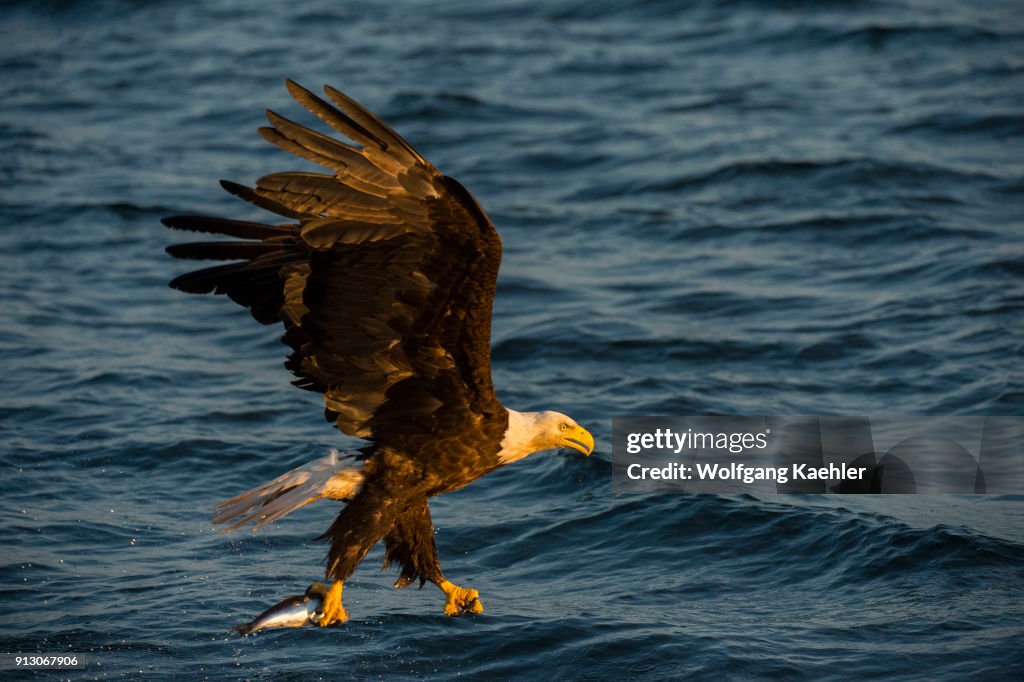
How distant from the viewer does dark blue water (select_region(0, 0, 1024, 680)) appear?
278 inches

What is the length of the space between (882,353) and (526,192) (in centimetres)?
457

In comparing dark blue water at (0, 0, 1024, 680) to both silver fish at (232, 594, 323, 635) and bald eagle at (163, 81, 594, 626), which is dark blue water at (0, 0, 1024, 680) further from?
bald eagle at (163, 81, 594, 626)

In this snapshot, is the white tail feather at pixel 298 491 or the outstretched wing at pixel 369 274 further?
the white tail feather at pixel 298 491

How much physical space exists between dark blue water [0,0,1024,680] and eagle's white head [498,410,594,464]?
0.99m

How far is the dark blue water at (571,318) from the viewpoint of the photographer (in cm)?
707

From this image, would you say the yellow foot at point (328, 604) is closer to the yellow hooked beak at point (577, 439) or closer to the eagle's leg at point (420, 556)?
the eagle's leg at point (420, 556)

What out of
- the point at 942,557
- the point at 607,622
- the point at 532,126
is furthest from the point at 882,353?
the point at 532,126

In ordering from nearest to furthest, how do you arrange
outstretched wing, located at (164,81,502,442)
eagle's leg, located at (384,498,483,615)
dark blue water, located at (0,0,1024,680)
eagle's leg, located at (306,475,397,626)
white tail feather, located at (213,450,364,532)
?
outstretched wing, located at (164,81,502,442) → eagle's leg, located at (306,475,397,626) → white tail feather, located at (213,450,364,532) → eagle's leg, located at (384,498,483,615) → dark blue water, located at (0,0,1024,680)

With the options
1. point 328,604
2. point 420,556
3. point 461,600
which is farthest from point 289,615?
point 461,600

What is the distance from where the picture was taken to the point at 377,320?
19.3ft

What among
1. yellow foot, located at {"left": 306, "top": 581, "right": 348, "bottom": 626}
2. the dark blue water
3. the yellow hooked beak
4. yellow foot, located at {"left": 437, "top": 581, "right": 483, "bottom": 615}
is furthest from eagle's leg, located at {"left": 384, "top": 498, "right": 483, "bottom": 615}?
the yellow hooked beak

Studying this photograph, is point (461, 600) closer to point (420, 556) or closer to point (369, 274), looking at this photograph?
point (420, 556)

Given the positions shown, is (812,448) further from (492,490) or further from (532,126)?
(532,126)

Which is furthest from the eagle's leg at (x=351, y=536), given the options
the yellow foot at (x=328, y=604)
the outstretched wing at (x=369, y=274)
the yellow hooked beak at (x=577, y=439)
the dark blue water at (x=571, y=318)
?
the yellow hooked beak at (x=577, y=439)
